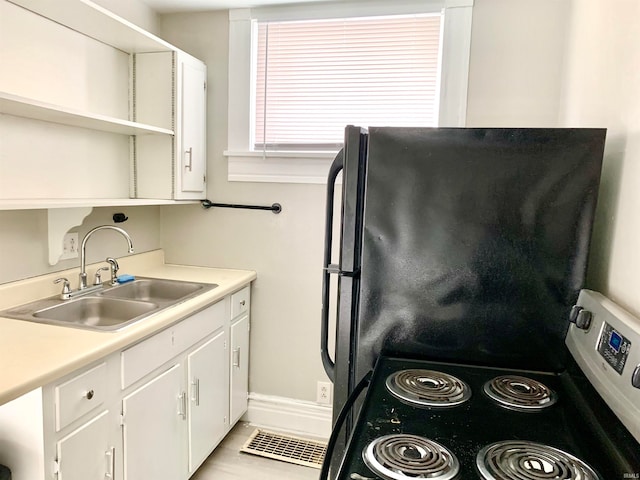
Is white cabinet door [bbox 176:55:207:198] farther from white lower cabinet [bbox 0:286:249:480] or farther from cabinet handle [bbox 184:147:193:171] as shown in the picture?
white lower cabinet [bbox 0:286:249:480]

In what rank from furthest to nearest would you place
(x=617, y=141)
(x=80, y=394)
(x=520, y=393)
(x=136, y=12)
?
(x=136, y=12), (x=80, y=394), (x=617, y=141), (x=520, y=393)

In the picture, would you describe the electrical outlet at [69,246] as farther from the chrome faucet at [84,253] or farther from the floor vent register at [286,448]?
the floor vent register at [286,448]

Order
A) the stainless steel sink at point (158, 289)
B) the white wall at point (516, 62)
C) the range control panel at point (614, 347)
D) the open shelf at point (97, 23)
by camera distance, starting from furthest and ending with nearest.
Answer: the stainless steel sink at point (158, 289)
the white wall at point (516, 62)
the open shelf at point (97, 23)
the range control panel at point (614, 347)

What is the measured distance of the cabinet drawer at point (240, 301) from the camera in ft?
8.08

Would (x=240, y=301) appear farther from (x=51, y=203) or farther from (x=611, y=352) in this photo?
(x=611, y=352)

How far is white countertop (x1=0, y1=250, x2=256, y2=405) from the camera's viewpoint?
1193mm

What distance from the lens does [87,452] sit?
4.66ft

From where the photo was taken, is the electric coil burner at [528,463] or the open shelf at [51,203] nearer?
the electric coil burner at [528,463]

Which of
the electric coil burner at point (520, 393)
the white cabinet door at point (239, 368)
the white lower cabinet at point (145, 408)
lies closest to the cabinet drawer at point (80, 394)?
the white lower cabinet at point (145, 408)

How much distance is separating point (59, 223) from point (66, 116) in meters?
0.46

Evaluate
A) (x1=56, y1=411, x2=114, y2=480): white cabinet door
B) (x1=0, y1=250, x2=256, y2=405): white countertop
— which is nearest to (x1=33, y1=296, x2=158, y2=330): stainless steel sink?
(x1=0, y1=250, x2=256, y2=405): white countertop

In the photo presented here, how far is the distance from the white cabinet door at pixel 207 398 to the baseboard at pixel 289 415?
0.34 m

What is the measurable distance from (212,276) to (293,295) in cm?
48

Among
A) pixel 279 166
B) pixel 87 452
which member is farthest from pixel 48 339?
pixel 279 166
